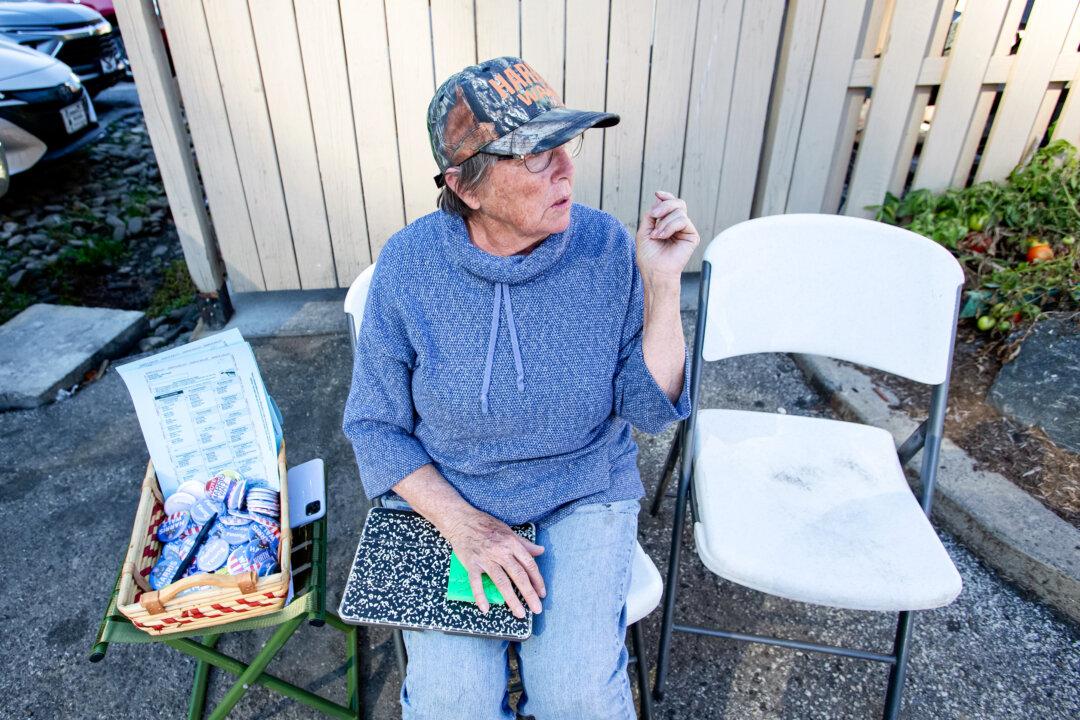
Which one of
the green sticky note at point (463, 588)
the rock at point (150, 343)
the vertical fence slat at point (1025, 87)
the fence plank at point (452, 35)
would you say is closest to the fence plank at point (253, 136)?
the rock at point (150, 343)

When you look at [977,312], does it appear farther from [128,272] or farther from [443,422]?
[128,272]

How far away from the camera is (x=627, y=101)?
3.38m

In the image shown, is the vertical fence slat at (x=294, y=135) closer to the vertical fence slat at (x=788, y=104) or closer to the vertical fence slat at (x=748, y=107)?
the vertical fence slat at (x=748, y=107)

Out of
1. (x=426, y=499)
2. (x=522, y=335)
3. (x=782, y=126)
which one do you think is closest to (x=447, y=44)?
(x=782, y=126)

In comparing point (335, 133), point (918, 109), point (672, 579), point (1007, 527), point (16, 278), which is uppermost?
point (918, 109)

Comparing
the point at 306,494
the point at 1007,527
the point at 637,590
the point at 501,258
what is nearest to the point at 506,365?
the point at 501,258

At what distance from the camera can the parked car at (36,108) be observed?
489 centimetres

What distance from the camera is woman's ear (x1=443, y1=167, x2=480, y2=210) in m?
1.60

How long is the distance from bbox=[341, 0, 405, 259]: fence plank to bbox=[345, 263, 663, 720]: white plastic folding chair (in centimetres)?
171

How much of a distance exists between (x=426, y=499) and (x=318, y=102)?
2394 millimetres

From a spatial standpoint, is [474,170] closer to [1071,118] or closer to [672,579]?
[672,579]

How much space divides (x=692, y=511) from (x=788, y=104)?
2.41m

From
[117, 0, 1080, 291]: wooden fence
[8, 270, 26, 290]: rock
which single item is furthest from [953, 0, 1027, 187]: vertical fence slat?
[8, 270, 26, 290]: rock

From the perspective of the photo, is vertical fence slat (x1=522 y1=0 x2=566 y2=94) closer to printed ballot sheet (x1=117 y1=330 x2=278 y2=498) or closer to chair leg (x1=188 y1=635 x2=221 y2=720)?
printed ballot sheet (x1=117 y1=330 x2=278 y2=498)
